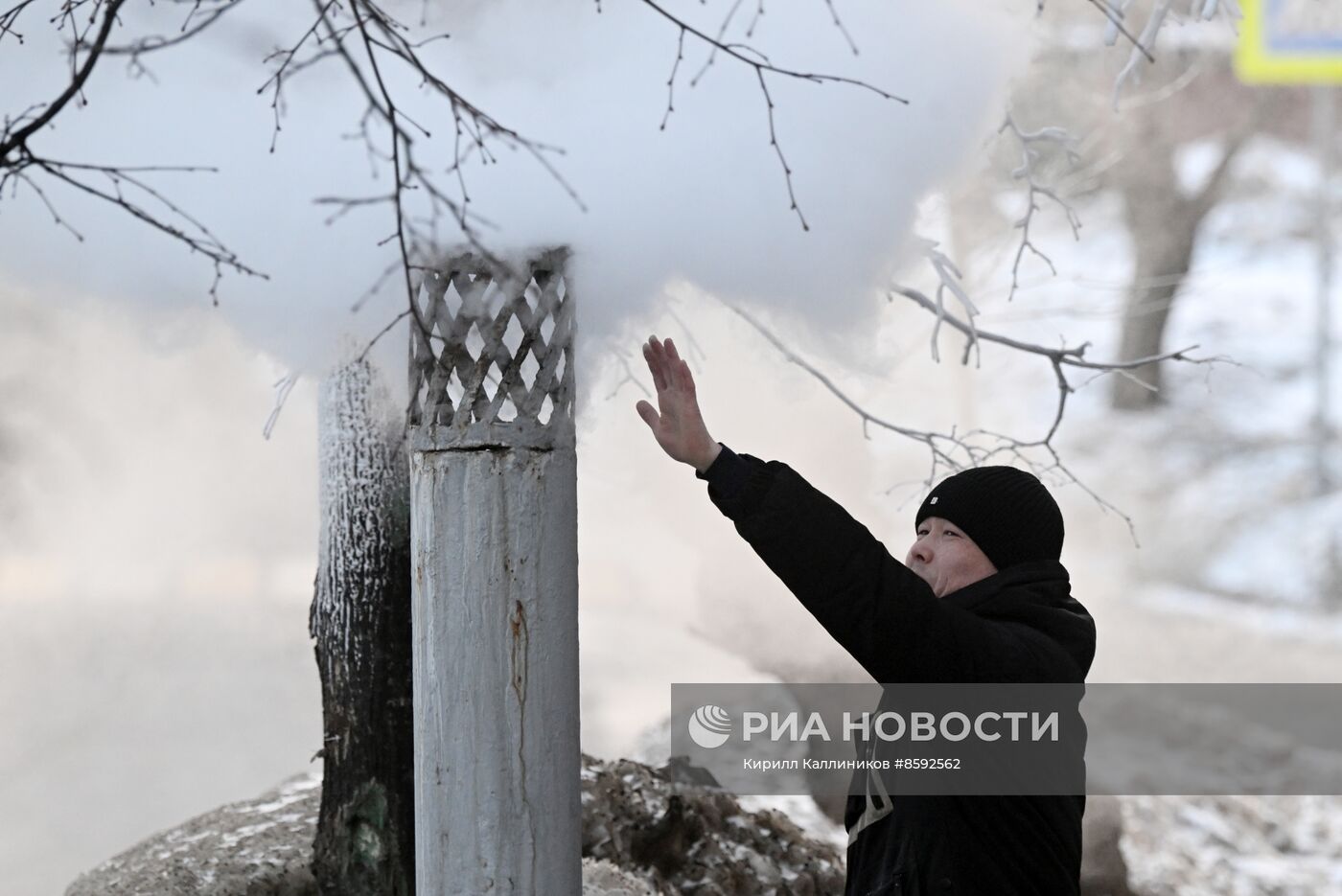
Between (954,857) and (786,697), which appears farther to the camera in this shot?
(786,697)

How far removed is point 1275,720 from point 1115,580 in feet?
10.6

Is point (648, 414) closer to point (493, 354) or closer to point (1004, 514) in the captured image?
point (493, 354)

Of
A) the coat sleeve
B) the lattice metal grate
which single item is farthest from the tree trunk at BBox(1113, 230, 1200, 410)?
the coat sleeve

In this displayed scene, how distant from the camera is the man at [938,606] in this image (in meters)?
1.82

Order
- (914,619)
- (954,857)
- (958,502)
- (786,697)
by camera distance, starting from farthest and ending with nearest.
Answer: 1. (786,697)
2. (958,502)
3. (954,857)
4. (914,619)

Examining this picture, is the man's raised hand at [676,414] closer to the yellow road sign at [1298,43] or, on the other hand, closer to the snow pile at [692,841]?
the snow pile at [692,841]

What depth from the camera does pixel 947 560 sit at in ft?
7.02

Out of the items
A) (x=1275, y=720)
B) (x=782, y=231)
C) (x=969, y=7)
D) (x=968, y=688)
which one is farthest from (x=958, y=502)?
(x=1275, y=720)

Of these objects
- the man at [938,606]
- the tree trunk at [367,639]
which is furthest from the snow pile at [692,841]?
the man at [938,606]

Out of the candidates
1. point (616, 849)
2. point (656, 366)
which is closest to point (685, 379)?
point (656, 366)

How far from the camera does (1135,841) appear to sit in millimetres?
6453

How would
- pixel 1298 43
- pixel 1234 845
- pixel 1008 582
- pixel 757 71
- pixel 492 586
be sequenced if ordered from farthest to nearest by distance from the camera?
pixel 1298 43, pixel 1234 845, pixel 757 71, pixel 492 586, pixel 1008 582

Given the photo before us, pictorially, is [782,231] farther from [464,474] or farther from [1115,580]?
[1115,580]

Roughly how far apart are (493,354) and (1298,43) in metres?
11.6
